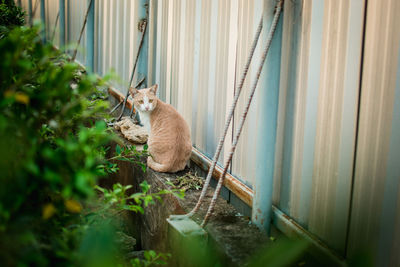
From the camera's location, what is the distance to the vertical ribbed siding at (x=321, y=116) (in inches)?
70.8

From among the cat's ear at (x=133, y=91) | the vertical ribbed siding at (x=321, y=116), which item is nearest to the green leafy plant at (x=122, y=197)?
the vertical ribbed siding at (x=321, y=116)

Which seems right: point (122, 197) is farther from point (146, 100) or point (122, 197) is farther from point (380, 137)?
point (146, 100)

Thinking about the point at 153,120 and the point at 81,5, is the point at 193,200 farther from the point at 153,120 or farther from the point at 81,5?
the point at 81,5

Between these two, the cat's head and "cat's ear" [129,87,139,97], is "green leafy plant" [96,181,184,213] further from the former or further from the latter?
"cat's ear" [129,87,139,97]

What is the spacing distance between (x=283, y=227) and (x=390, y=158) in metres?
0.91

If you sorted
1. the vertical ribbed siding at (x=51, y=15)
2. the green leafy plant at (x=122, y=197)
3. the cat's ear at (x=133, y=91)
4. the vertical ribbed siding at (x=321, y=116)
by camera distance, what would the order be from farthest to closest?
the vertical ribbed siding at (x=51, y=15) < the cat's ear at (x=133, y=91) < the vertical ribbed siding at (x=321, y=116) < the green leafy plant at (x=122, y=197)

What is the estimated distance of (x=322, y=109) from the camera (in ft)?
6.50

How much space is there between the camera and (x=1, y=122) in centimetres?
76

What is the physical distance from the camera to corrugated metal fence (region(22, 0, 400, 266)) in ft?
5.29

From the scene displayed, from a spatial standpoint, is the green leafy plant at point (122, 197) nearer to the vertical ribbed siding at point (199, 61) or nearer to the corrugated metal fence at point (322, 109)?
the corrugated metal fence at point (322, 109)

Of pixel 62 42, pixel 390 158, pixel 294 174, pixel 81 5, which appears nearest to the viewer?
pixel 390 158

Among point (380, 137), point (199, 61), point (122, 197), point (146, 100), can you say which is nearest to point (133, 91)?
point (146, 100)

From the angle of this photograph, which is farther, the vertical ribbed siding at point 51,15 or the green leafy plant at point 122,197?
the vertical ribbed siding at point 51,15

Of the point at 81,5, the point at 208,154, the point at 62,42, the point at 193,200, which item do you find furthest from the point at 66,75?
the point at 62,42
